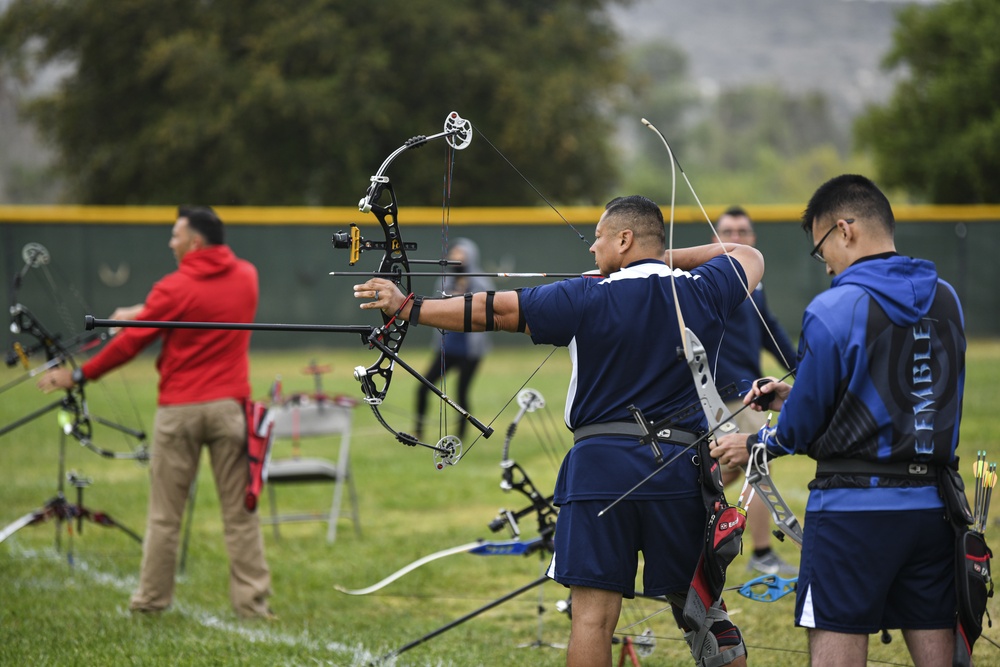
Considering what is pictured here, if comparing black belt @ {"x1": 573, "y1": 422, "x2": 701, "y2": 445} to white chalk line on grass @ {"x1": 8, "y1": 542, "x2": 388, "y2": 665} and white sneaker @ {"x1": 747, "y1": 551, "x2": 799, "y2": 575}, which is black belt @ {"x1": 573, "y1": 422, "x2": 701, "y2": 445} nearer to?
white chalk line on grass @ {"x1": 8, "y1": 542, "x2": 388, "y2": 665}

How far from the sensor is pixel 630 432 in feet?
13.0

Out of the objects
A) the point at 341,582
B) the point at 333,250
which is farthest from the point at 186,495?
the point at 333,250

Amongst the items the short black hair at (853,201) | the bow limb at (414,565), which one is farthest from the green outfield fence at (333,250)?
the short black hair at (853,201)

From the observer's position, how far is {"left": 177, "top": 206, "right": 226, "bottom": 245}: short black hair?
613 centimetres

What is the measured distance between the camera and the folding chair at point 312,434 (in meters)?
8.02

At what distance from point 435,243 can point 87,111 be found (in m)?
13.4

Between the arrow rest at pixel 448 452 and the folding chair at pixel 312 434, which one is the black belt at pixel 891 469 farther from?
the folding chair at pixel 312 434

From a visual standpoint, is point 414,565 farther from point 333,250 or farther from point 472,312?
point 333,250

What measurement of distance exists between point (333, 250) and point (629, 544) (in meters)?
16.0

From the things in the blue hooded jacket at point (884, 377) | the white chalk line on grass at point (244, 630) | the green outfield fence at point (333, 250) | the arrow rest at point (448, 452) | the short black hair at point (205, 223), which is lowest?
the white chalk line on grass at point (244, 630)

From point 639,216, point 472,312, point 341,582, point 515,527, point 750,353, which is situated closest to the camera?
point 472,312

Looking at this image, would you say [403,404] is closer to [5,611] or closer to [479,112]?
[5,611]

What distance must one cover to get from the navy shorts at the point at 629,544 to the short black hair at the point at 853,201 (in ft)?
3.66

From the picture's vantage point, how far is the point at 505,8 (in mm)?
29562
